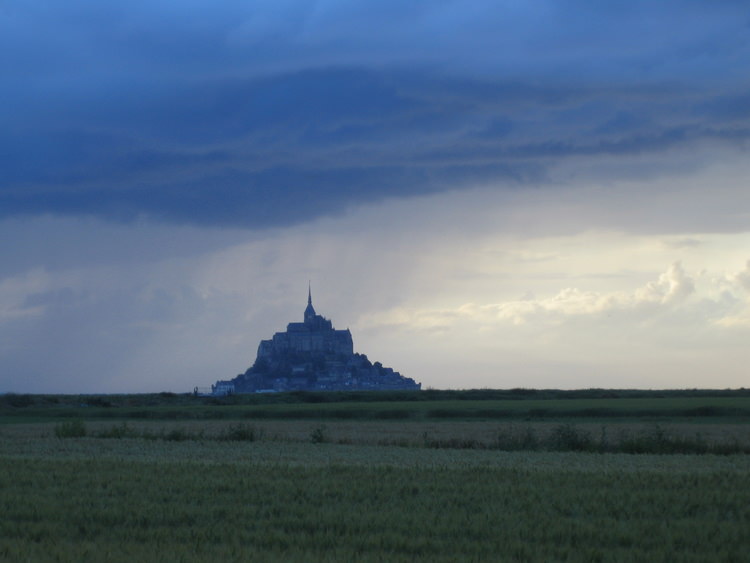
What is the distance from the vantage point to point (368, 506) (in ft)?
56.1

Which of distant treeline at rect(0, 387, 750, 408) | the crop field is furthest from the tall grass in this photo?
distant treeline at rect(0, 387, 750, 408)

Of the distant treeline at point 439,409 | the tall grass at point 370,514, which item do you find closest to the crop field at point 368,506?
the tall grass at point 370,514

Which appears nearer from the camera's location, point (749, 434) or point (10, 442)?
point (10, 442)

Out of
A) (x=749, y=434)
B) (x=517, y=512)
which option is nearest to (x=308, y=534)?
(x=517, y=512)

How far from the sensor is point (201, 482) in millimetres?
20250

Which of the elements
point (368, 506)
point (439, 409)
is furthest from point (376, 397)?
point (368, 506)

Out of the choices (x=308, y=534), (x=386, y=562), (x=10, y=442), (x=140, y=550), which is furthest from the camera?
(x=10, y=442)

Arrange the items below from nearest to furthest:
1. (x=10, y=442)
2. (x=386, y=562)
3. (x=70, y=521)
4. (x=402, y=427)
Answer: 1. (x=386, y=562)
2. (x=70, y=521)
3. (x=10, y=442)
4. (x=402, y=427)

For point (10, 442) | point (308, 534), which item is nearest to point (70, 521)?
point (308, 534)

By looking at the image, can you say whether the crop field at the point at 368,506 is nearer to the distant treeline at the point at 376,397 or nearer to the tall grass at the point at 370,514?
the tall grass at the point at 370,514

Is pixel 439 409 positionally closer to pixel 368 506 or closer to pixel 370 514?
pixel 368 506

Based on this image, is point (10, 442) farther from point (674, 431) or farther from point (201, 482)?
point (674, 431)

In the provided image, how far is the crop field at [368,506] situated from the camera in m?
13.0

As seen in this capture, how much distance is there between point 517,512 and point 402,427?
34.8 m
